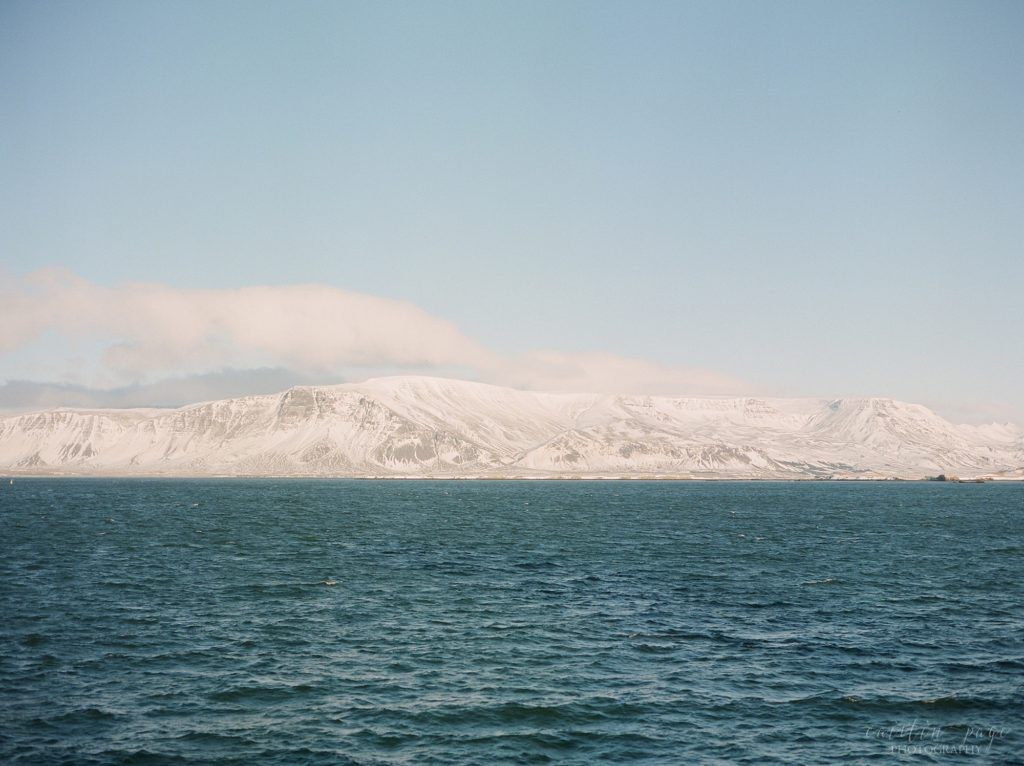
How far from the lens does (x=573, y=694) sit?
3834cm

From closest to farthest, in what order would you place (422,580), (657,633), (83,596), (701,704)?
(701,704) < (657,633) < (83,596) < (422,580)

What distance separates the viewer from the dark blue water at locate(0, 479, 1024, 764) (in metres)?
32.6

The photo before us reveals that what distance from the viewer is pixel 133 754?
100 ft

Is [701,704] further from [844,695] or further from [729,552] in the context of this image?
[729,552]

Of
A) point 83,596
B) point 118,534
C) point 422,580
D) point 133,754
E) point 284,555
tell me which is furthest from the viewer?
point 118,534

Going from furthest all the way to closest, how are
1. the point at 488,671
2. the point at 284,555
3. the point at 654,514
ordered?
the point at 654,514, the point at 284,555, the point at 488,671

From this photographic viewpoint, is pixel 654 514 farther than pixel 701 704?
Yes

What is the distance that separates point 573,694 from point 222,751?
15.3m

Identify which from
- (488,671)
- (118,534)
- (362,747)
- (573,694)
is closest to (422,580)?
(488,671)

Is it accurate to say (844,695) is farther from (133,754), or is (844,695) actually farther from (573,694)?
(133,754)

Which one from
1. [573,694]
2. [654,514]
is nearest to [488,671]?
[573,694]

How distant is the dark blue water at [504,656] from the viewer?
32.6 meters

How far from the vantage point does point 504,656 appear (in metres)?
44.6

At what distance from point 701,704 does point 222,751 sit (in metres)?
19.9
